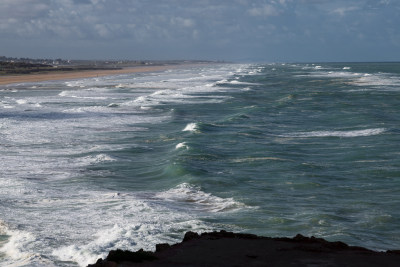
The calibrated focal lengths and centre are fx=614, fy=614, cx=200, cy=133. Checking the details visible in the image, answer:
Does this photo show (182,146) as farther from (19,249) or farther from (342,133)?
(19,249)

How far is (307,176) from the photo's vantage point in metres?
19.4

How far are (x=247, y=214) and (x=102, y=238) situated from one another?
3.85 m

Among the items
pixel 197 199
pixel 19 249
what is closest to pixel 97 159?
pixel 197 199

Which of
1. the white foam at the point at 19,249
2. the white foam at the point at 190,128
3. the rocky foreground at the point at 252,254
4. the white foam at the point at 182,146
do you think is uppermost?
the rocky foreground at the point at 252,254

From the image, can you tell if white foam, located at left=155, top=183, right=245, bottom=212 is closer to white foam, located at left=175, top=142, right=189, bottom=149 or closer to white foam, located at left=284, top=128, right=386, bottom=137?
white foam, located at left=175, top=142, right=189, bottom=149

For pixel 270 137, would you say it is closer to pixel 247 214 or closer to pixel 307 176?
pixel 307 176

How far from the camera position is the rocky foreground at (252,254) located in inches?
352

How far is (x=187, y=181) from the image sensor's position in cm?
1875

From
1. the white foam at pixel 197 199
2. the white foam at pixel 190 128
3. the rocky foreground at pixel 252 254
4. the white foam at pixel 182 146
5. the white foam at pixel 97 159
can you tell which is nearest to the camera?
the rocky foreground at pixel 252 254

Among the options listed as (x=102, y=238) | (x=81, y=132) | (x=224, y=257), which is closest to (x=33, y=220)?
(x=102, y=238)

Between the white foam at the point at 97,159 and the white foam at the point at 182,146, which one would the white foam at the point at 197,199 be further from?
the white foam at the point at 182,146

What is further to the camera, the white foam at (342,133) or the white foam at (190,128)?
the white foam at (190,128)

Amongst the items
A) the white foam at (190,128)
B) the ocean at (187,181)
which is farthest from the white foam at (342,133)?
the white foam at (190,128)

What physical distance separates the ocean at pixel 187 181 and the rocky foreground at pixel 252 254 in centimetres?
242
